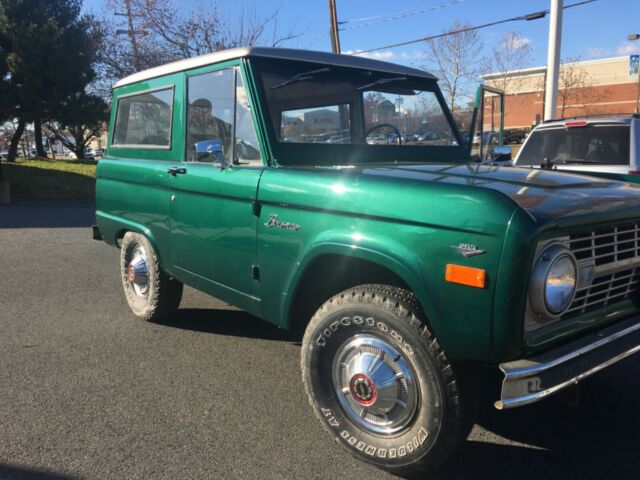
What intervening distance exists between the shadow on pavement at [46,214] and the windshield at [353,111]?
23.7 ft

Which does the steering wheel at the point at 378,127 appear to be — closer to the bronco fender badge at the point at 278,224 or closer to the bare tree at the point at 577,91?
the bronco fender badge at the point at 278,224

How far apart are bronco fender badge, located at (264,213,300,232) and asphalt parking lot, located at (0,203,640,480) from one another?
3.69ft

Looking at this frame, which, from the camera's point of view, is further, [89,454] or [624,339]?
[89,454]

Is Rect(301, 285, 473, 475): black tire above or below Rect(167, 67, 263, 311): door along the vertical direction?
below

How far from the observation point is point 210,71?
3.63 metres

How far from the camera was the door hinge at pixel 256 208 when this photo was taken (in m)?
3.03

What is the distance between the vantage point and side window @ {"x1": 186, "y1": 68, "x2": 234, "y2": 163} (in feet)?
11.2

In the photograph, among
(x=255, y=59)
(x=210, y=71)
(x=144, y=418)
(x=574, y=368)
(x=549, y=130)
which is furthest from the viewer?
(x=549, y=130)

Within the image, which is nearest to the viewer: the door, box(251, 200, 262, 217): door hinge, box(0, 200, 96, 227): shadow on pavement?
box(251, 200, 262, 217): door hinge

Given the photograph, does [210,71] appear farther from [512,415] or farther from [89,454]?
[512,415]

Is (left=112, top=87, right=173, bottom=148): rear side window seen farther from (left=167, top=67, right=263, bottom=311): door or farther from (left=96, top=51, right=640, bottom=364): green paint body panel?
(left=167, top=67, right=263, bottom=311): door

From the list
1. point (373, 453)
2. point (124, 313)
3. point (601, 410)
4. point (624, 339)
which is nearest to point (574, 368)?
point (624, 339)

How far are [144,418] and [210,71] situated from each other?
2.26m

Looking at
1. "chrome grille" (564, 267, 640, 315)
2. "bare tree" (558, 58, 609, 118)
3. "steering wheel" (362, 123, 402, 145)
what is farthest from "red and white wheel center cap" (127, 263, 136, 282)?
"bare tree" (558, 58, 609, 118)
